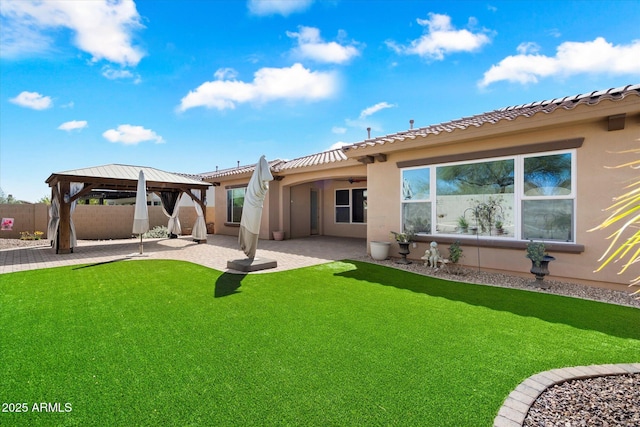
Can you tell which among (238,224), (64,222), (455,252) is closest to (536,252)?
(455,252)

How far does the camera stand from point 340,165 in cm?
1171

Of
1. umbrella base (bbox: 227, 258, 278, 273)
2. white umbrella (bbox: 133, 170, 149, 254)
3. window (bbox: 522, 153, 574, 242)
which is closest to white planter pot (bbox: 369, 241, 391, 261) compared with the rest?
umbrella base (bbox: 227, 258, 278, 273)

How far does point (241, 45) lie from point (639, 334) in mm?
12914

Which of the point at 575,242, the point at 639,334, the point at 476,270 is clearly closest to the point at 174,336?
the point at 639,334

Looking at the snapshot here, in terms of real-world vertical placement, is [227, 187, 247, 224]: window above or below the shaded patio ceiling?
below

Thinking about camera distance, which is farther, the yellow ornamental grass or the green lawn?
the green lawn

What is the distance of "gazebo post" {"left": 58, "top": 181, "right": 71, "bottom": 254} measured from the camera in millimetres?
10906

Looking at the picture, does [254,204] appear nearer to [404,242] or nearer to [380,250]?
[380,250]

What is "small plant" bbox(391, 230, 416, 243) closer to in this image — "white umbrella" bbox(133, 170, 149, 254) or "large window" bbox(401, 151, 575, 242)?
"large window" bbox(401, 151, 575, 242)

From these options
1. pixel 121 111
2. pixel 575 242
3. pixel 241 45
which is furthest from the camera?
pixel 121 111

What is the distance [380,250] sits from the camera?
30.1 feet

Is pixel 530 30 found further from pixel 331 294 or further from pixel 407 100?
pixel 331 294

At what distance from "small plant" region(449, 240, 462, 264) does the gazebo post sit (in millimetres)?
13604

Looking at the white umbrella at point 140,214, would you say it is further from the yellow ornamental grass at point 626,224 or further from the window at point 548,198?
the window at point 548,198
